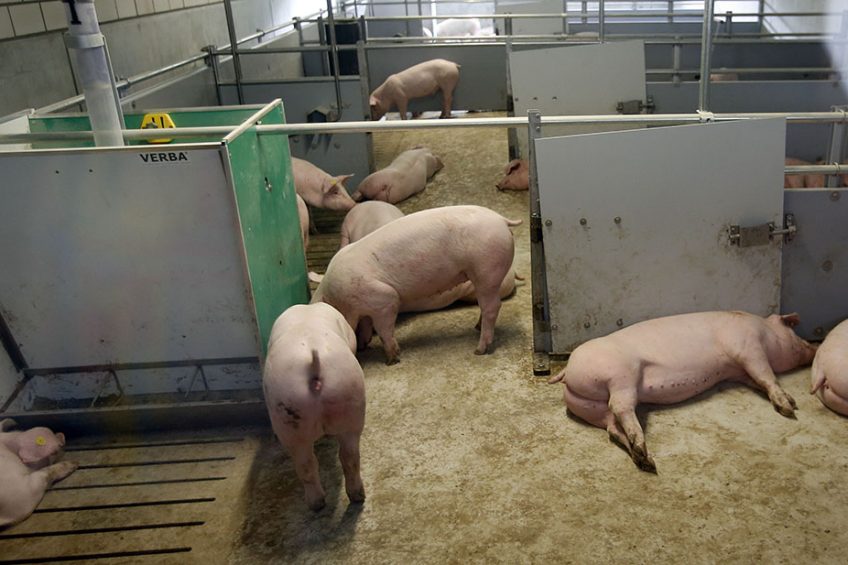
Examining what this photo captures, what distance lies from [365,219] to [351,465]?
7.61ft

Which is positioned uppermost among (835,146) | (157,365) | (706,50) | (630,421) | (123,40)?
(123,40)

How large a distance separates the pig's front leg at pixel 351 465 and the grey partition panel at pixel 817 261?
2157 mm

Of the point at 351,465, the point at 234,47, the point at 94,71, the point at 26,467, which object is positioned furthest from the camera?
the point at 234,47

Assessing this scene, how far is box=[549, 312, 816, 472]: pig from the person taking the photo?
113 inches

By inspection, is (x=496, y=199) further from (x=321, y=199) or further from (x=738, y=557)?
(x=738, y=557)

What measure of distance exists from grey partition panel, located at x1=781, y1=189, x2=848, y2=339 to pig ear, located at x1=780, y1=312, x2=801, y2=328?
0.62ft

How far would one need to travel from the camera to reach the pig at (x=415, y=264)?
3.48 meters

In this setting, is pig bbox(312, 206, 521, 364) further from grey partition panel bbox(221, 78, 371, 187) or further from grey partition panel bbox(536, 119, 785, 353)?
grey partition panel bbox(221, 78, 371, 187)

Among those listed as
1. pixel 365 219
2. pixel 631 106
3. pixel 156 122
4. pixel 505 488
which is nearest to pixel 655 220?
pixel 505 488

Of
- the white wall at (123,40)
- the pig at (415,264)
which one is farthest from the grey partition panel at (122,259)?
the white wall at (123,40)

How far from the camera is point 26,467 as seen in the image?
285 cm

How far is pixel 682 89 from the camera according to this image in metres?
5.19

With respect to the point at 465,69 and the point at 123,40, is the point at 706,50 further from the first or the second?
the point at 123,40

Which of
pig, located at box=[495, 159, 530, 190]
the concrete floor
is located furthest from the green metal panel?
pig, located at box=[495, 159, 530, 190]
